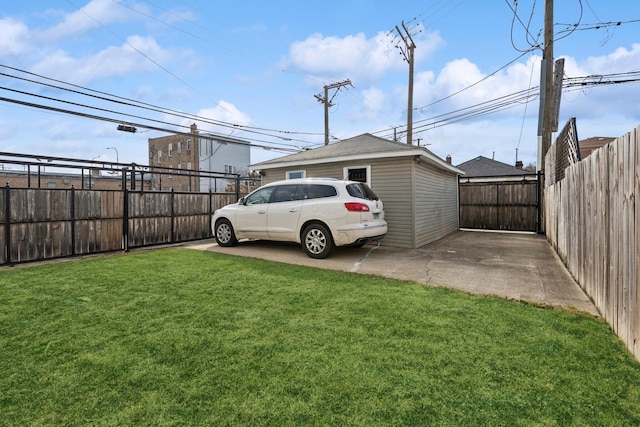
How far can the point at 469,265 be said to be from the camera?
621 centimetres

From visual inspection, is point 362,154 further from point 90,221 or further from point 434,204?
point 90,221

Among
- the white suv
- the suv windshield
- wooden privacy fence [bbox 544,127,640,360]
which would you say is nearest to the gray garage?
the white suv

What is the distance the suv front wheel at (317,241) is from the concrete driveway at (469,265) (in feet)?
0.61

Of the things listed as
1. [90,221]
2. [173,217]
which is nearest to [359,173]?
[173,217]

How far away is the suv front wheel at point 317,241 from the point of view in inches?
263

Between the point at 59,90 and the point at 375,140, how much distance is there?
10787 millimetres

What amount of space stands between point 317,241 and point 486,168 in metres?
23.6

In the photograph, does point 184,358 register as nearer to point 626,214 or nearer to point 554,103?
point 626,214

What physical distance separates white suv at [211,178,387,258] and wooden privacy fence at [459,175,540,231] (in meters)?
7.92

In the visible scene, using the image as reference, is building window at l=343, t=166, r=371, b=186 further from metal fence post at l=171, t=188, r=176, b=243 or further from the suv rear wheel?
metal fence post at l=171, t=188, r=176, b=243

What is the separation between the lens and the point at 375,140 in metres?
10.4

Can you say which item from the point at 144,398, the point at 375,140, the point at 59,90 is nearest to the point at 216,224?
the point at 375,140

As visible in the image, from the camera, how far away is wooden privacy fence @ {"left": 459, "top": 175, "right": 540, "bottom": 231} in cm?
1219

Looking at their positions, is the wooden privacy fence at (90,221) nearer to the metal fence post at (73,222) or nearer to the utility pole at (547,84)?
the metal fence post at (73,222)
